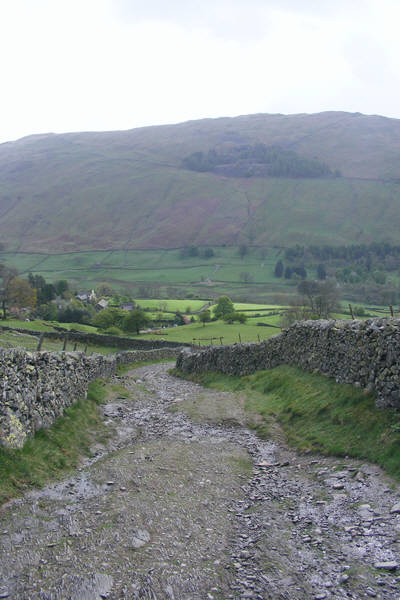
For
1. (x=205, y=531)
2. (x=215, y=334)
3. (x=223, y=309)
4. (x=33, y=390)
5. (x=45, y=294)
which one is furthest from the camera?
(x=45, y=294)

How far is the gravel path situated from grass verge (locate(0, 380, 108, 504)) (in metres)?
0.43

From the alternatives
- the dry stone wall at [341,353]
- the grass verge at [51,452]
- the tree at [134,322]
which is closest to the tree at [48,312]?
the tree at [134,322]

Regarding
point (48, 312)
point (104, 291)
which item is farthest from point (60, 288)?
point (48, 312)

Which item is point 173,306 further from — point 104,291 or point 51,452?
point 51,452

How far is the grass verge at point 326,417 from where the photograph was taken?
11.5 metres

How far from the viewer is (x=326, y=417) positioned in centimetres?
1502

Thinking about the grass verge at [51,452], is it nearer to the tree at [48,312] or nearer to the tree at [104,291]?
the tree at [48,312]

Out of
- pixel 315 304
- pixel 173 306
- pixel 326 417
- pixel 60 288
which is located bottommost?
pixel 173 306

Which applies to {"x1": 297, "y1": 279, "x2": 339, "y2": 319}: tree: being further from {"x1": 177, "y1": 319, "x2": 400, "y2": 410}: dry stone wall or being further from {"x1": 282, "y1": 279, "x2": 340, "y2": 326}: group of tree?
{"x1": 177, "y1": 319, "x2": 400, "y2": 410}: dry stone wall

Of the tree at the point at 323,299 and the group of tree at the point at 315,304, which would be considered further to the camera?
the group of tree at the point at 315,304

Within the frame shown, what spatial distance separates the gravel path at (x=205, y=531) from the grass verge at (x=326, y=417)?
52cm

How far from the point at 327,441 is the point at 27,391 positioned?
29.3ft

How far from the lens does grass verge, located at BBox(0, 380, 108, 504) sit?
33.2 ft

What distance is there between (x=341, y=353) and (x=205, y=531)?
10377mm
